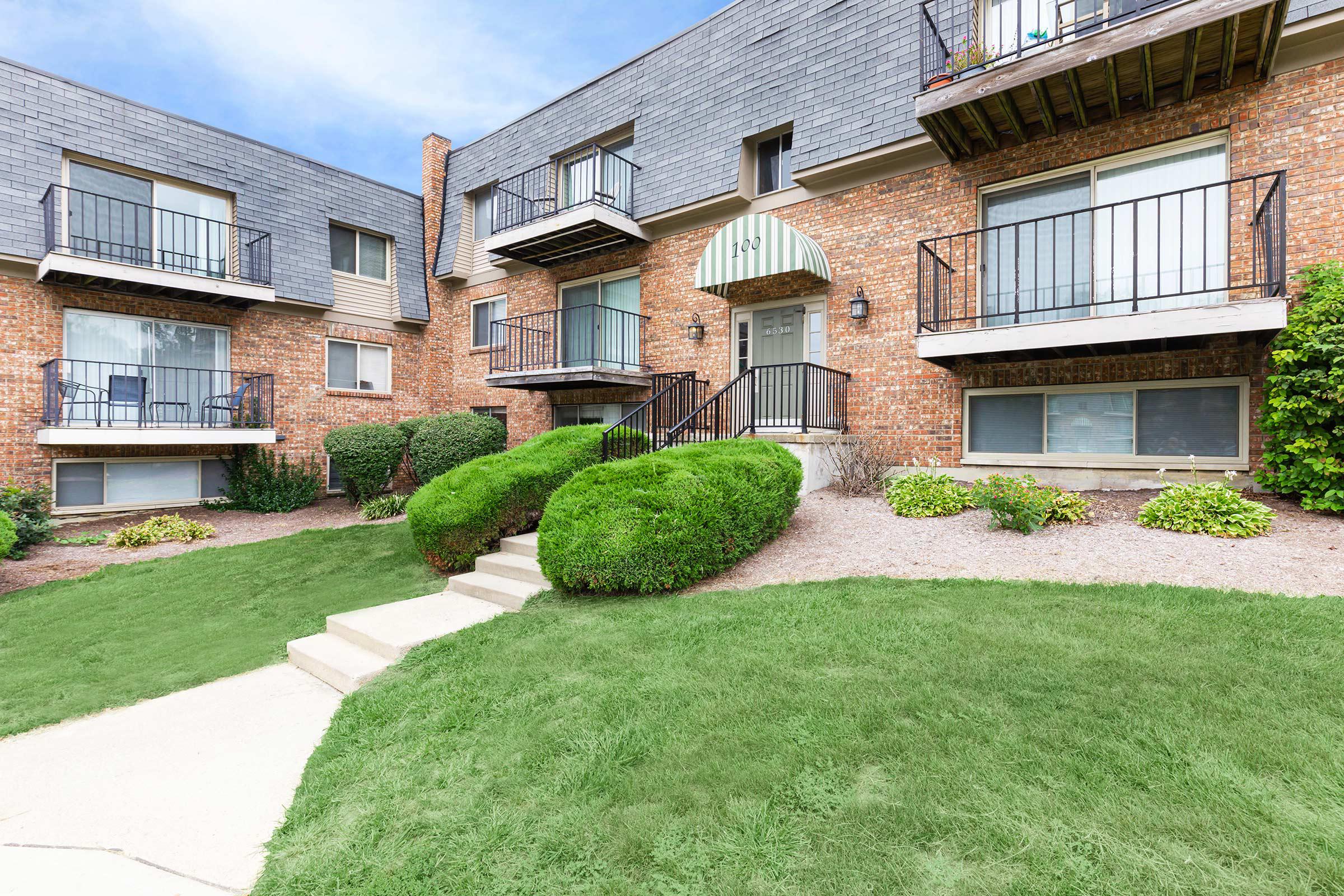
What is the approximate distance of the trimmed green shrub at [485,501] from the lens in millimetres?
6867

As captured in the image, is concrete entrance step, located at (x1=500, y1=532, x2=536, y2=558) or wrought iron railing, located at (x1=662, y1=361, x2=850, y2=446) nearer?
concrete entrance step, located at (x1=500, y1=532, x2=536, y2=558)

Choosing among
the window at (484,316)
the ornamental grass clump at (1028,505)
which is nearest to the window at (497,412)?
the window at (484,316)

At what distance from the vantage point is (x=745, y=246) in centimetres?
975

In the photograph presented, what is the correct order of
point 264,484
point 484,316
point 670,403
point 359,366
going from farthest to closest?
point 484,316, point 359,366, point 264,484, point 670,403

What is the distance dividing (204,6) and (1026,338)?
51.8 ft

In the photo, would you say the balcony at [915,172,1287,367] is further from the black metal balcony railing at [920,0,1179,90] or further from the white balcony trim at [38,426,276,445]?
the white balcony trim at [38,426,276,445]

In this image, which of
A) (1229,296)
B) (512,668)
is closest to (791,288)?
(1229,296)

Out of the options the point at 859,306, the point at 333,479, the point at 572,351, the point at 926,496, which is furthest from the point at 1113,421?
the point at 333,479

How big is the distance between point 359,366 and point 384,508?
199 inches

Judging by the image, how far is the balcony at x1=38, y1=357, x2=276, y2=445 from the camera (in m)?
10.8

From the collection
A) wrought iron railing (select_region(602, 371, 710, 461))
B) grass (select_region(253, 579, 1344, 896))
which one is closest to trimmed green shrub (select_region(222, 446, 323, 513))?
wrought iron railing (select_region(602, 371, 710, 461))

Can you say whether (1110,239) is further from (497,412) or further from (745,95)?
(497,412)

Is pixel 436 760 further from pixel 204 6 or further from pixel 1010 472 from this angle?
pixel 204 6

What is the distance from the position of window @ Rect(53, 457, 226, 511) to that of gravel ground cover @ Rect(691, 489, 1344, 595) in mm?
12539
